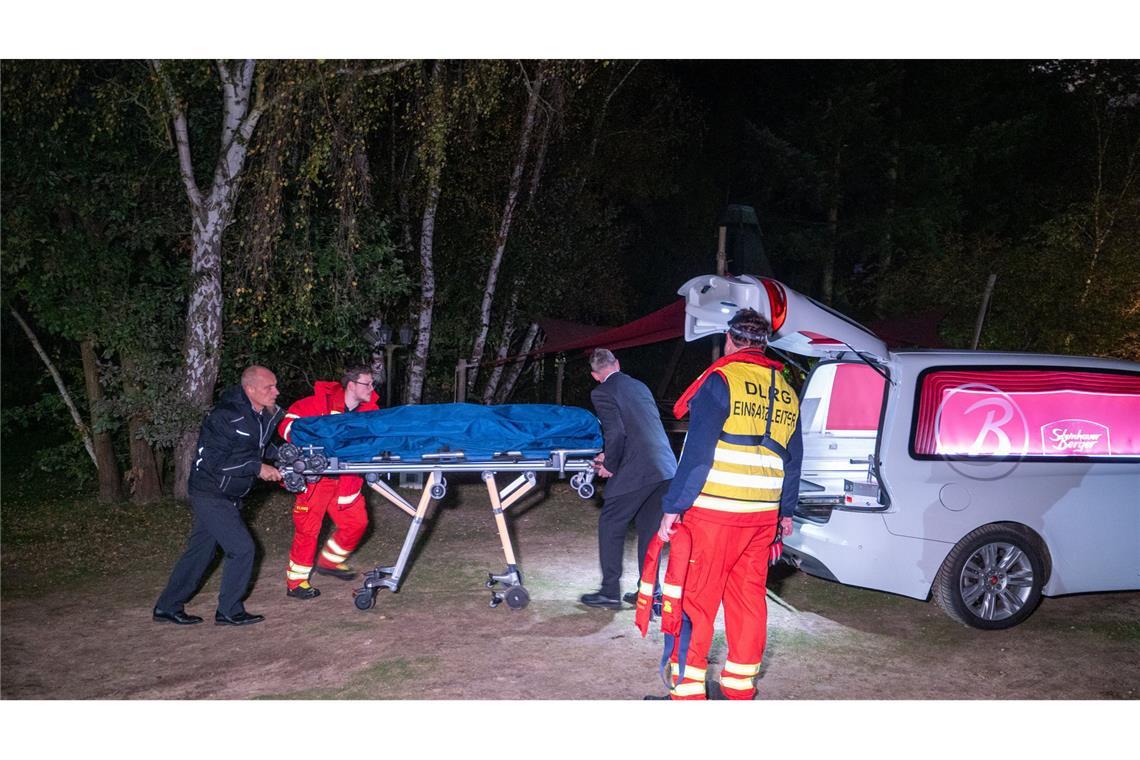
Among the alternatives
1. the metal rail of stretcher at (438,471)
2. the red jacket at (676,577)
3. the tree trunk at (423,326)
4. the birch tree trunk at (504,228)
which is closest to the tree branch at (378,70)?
the birch tree trunk at (504,228)

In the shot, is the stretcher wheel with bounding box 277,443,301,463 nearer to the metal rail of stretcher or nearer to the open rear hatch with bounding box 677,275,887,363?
the metal rail of stretcher

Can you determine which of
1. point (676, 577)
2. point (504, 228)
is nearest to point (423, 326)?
point (504, 228)

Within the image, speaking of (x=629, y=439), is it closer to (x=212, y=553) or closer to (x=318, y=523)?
(x=318, y=523)

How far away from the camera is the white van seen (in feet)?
20.1

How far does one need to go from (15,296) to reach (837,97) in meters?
21.7

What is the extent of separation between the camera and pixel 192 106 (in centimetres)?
1063

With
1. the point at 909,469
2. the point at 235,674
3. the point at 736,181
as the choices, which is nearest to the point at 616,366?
the point at 909,469

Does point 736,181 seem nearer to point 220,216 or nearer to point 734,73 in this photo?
point 734,73

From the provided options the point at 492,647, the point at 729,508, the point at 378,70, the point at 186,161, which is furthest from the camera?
the point at 186,161

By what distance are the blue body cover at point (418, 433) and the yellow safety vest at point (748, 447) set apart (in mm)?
1940

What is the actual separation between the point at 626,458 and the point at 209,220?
565cm

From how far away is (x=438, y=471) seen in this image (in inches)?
252

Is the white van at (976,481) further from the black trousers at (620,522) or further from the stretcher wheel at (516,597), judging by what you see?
the stretcher wheel at (516,597)

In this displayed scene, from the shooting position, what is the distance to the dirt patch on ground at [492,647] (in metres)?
5.26
